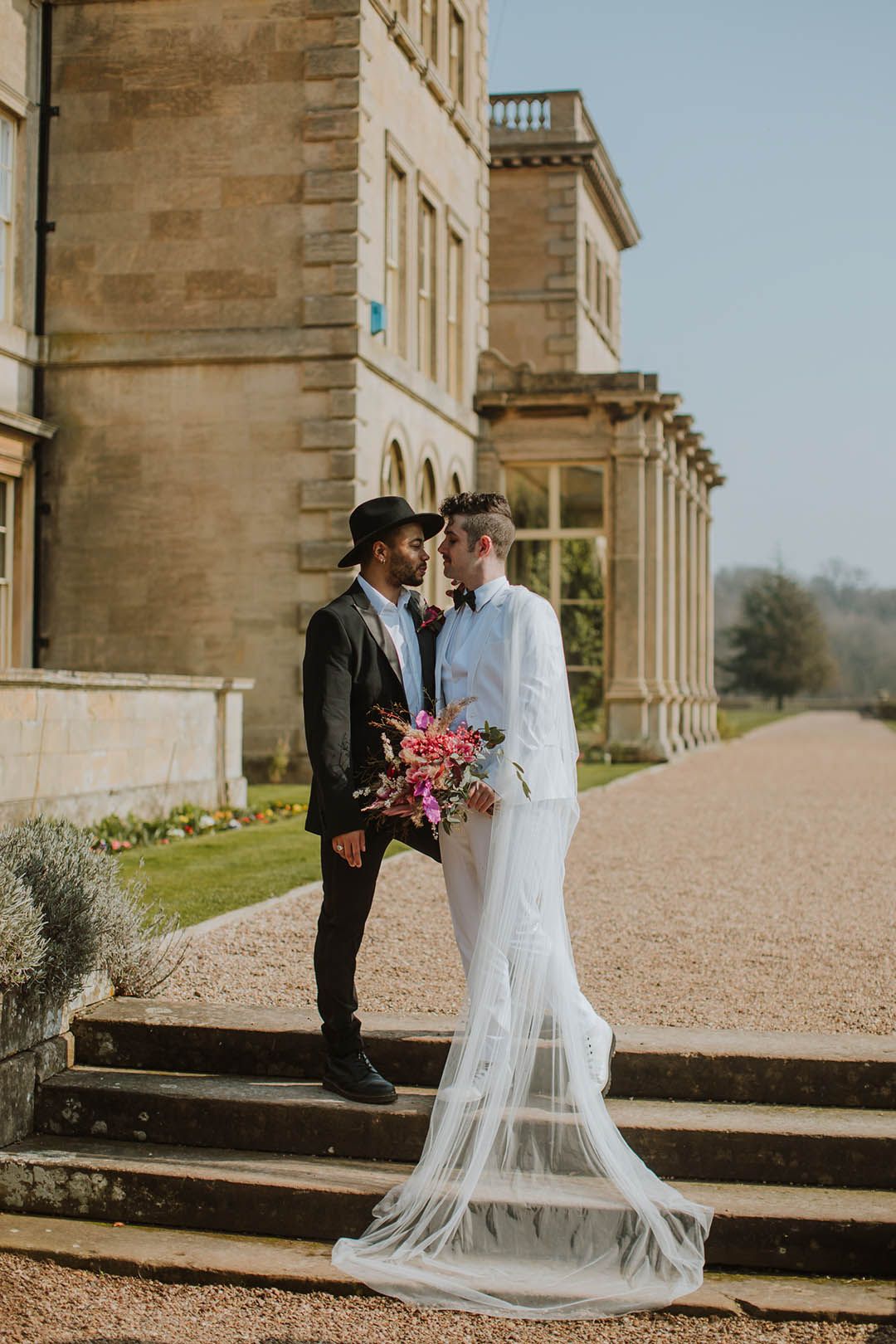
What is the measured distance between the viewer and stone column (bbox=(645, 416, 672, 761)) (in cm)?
2305

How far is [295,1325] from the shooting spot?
411 cm

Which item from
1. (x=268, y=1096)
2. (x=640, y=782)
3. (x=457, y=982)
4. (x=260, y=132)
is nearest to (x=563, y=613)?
(x=640, y=782)

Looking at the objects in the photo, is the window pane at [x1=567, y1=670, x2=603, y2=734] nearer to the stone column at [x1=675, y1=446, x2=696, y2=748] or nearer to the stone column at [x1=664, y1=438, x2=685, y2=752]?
the stone column at [x1=664, y1=438, x2=685, y2=752]

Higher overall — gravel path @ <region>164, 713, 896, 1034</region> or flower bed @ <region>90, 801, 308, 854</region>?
flower bed @ <region>90, 801, 308, 854</region>

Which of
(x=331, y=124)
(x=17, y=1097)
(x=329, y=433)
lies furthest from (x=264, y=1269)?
(x=331, y=124)

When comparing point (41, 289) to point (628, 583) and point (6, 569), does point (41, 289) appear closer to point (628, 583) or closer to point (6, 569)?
point (6, 569)

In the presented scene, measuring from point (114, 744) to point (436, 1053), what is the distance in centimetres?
687

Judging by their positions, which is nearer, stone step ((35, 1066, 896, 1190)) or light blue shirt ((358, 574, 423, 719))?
stone step ((35, 1066, 896, 1190))

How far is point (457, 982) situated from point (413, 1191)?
2280 mm

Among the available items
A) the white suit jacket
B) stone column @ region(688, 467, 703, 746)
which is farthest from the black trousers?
stone column @ region(688, 467, 703, 746)

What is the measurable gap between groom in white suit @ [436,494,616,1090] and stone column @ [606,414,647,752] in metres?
17.7

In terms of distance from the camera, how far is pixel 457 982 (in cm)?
678

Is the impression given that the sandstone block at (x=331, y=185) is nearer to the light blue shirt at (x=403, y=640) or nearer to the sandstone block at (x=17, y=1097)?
the light blue shirt at (x=403, y=640)

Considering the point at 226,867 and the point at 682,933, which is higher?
the point at 226,867
